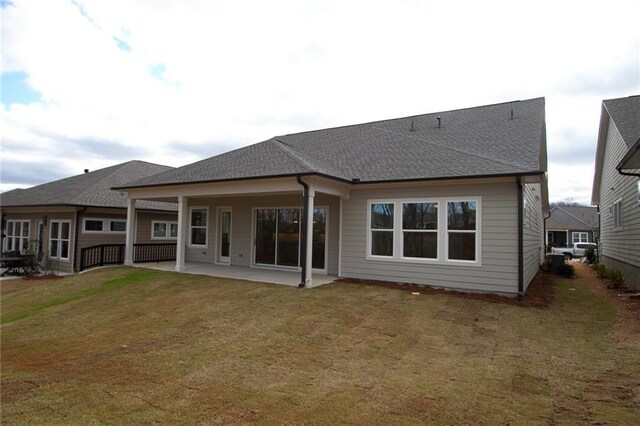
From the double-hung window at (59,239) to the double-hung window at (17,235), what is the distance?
7.27 feet

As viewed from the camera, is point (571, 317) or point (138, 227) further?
point (138, 227)

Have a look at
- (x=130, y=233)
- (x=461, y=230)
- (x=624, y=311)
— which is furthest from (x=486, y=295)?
(x=130, y=233)

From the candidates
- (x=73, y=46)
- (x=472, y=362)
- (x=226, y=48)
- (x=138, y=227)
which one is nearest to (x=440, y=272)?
(x=472, y=362)

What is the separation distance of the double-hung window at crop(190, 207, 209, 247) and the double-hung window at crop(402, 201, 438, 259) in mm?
8372

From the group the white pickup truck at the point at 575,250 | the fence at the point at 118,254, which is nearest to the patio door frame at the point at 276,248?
the fence at the point at 118,254

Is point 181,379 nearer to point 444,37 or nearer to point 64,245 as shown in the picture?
point 444,37

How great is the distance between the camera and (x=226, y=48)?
40.7 ft

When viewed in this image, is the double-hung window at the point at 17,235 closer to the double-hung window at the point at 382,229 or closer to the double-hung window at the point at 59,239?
the double-hung window at the point at 59,239

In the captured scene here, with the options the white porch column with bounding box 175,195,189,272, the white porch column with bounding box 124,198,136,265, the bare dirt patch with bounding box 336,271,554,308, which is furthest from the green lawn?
the white porch column with bounding box 124,198,136,265

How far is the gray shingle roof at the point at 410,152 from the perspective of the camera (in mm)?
A: 9414

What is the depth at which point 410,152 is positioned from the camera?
11.4 meters

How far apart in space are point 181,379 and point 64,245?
48.6 feet

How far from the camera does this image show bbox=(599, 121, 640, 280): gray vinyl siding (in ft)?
36.4

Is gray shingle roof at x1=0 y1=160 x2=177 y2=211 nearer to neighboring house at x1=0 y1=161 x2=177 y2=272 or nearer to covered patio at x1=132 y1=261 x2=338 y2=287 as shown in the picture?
neighboring house at x1=0 y1=161 x2=177 y2=272
